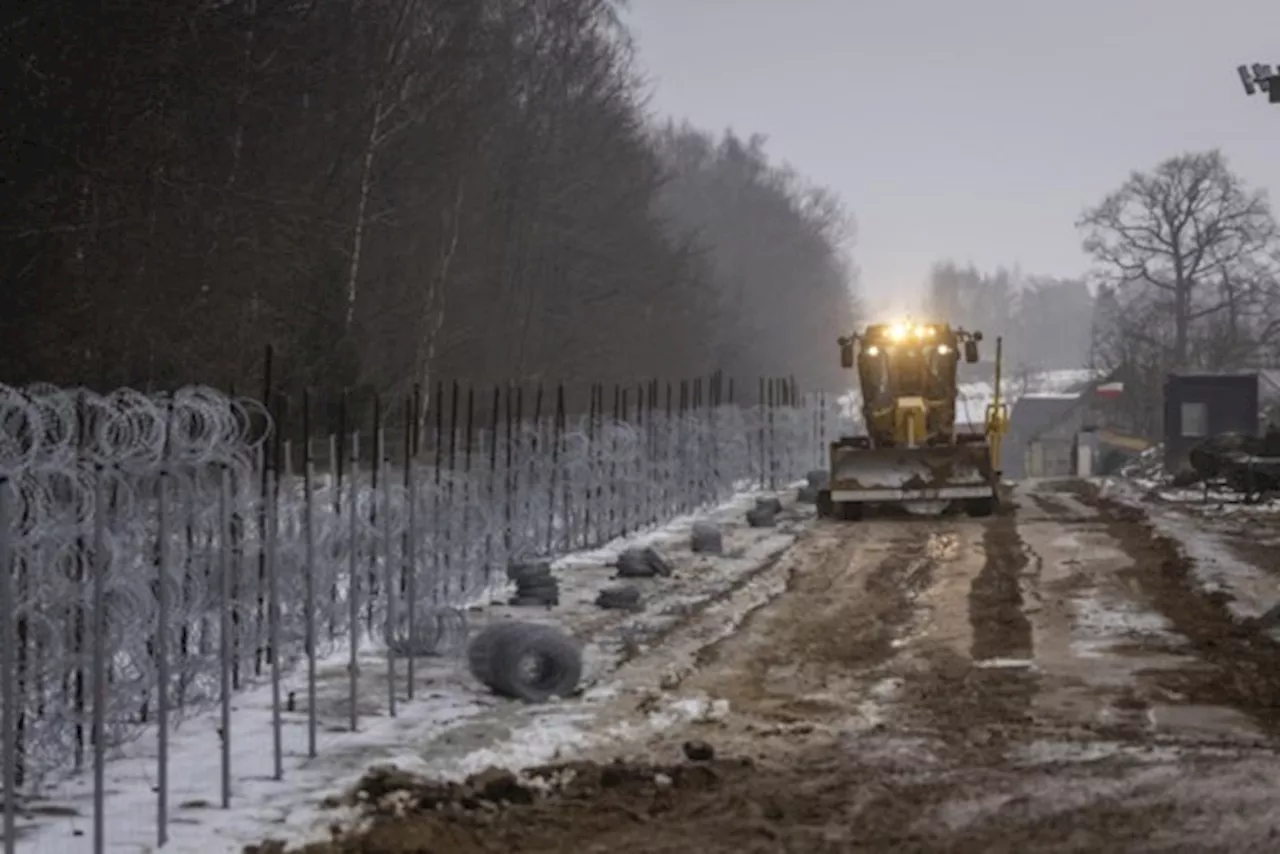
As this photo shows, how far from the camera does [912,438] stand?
27328 mm

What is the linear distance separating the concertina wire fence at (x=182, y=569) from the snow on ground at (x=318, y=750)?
144 millimetres

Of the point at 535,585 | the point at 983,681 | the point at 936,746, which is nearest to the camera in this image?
the point at 936,746

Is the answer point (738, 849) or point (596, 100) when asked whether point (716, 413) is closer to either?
point (596, 100)

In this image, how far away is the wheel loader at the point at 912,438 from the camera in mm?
25688

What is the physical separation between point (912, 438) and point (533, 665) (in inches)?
680

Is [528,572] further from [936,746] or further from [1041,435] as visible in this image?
[1041,435]

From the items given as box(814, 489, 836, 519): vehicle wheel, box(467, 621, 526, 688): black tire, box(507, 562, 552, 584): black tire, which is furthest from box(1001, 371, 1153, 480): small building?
box(467, 621, 526, 688): black tire

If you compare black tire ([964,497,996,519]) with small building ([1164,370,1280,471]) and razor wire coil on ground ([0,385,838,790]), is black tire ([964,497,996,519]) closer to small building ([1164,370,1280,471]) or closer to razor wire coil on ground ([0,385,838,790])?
razor wire coil on ground ([0,385,838,790])

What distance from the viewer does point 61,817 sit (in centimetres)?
Answer: 764

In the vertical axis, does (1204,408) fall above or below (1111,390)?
below

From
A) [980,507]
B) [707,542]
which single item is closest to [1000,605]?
[707,542]

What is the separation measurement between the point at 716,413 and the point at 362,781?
24369mm

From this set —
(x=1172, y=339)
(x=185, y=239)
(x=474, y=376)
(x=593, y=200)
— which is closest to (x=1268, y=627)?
(x=185, y=239)

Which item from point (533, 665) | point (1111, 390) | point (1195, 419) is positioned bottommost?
point (533, 665)
